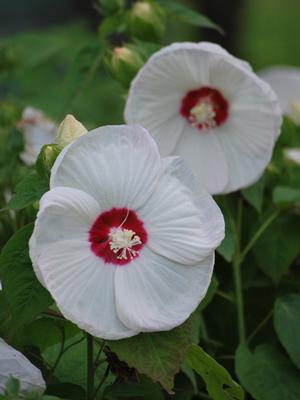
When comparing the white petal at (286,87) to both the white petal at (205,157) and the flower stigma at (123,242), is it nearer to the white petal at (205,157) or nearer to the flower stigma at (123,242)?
the white petal at (205,157)

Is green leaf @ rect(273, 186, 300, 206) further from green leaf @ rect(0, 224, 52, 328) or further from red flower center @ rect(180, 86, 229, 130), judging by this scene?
green leaf @ rect(0, 224, 52, 328)

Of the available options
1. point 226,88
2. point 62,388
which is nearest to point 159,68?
point 226,88

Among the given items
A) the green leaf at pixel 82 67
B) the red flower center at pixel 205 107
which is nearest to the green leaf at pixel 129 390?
the red flower center at pixel 205 107

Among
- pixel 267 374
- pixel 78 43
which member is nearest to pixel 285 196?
pixel 267 374

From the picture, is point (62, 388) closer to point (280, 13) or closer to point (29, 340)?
point (29, 340)

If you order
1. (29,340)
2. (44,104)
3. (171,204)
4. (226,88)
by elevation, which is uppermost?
(171,204)

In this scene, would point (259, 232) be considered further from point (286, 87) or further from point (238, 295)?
point (286, 87)
